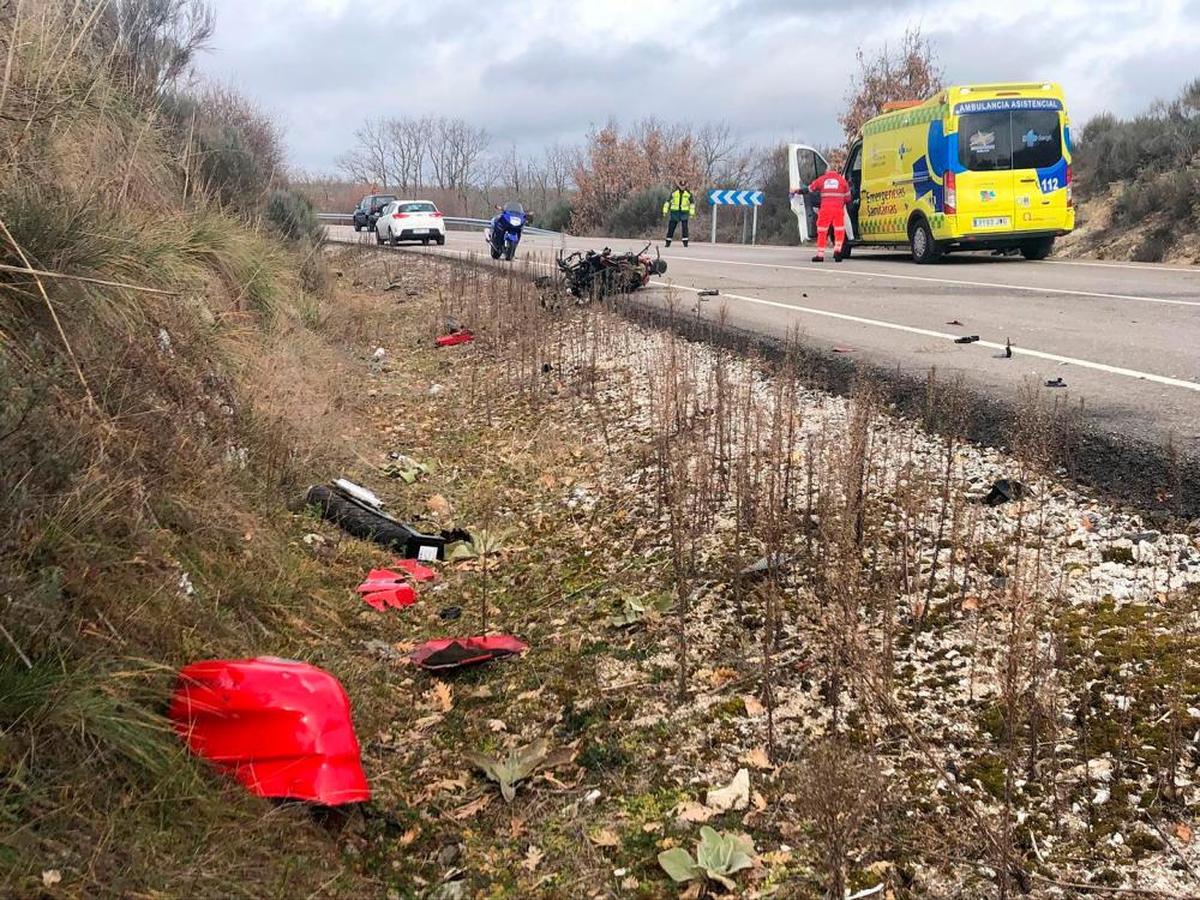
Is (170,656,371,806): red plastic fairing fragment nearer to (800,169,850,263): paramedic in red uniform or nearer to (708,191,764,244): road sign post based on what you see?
(800,169,850,263): paramedic in red uniform

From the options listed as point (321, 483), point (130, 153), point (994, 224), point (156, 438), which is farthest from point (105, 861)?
point (994, 224)

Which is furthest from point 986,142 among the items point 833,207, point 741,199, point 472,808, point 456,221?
point 456,221

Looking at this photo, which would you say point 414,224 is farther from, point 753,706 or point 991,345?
point 753,706

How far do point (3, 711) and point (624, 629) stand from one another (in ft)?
7.83

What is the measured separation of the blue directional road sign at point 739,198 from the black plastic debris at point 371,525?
2701 centimetres

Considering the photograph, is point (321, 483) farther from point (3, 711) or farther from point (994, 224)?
point (994, 224)

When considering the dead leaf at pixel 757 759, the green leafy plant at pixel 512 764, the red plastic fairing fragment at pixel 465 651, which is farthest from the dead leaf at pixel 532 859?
the red plastic fairing fragment at pixel 465 651

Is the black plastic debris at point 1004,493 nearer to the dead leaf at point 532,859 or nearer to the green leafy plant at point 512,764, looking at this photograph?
the green leafy plant at point 512,764

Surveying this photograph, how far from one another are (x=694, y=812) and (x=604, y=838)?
28 centimetres

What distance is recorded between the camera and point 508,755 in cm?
341

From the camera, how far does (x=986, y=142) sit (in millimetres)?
15500

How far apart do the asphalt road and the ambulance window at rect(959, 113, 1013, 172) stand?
1613 mm

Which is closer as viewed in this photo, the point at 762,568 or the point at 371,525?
the point at 762,568

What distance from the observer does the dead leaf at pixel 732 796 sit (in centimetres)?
290
